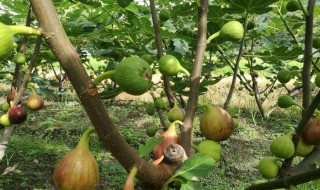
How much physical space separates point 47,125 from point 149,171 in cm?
551

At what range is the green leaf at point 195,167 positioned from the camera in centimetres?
Answer: 85

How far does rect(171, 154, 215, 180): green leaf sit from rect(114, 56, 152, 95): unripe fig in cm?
27

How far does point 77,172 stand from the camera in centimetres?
76

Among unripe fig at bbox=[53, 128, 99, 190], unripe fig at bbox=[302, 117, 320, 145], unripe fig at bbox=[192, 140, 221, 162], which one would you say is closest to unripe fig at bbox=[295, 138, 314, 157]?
unripe fig at bbox=[302, 117, 320, 145]

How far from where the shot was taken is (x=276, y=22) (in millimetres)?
2816

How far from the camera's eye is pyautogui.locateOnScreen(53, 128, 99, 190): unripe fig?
75 centimetres

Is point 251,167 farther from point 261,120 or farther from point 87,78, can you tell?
Result: point 87,78

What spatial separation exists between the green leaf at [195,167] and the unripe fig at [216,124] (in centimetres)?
24

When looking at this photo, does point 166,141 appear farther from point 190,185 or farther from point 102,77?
point 102,77

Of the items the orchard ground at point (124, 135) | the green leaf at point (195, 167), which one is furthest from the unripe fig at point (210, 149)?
the orchard ground at point (124, 135)

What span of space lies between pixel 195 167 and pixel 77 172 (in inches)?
12.1

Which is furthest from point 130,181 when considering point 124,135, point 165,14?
point 124,135

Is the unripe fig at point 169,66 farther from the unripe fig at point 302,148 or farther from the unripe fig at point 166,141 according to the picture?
the unripe fig at point 302,148

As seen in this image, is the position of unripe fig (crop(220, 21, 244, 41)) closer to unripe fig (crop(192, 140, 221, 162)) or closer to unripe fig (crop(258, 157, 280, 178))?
unripe fig (crop(192, 140, 221, 162))
